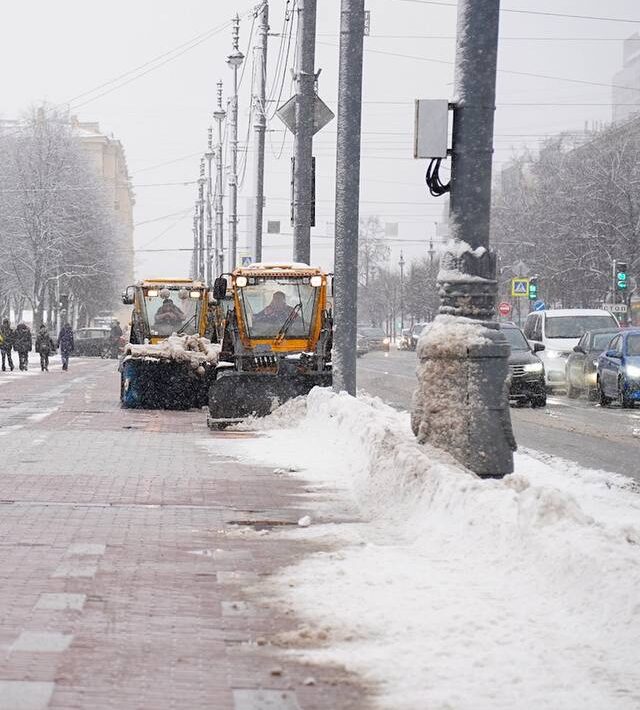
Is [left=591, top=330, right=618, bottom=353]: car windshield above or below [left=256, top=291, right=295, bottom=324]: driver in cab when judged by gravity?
below

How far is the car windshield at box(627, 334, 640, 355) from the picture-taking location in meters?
27.4

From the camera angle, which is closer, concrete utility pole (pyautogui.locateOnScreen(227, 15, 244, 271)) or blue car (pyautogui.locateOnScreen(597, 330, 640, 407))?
blue car (pyautogui.locateOnScreen(597, 330, 640, 407))

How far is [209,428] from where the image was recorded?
19797 mm

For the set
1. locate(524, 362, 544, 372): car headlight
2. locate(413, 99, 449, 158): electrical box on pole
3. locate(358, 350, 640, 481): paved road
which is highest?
locate(413, 99, 449, 158): electrical box on pole

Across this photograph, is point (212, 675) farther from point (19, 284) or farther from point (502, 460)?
point (19, 284)

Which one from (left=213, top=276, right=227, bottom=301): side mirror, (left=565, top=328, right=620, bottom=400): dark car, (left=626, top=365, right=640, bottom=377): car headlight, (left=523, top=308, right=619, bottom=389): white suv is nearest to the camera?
(left=213, top=276, right=227, bottom=301): side mirror

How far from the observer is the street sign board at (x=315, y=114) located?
976 inches

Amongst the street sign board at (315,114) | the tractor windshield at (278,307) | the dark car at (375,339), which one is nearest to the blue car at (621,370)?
the tractor windshield at (278,307)

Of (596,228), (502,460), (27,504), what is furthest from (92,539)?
(596,228)

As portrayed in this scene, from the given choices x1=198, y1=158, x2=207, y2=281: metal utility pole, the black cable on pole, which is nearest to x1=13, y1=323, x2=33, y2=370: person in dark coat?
the black cable on pole

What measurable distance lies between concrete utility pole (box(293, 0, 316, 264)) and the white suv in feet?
30.1

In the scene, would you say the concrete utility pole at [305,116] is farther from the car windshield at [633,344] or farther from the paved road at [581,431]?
the car windshield at [633,344]

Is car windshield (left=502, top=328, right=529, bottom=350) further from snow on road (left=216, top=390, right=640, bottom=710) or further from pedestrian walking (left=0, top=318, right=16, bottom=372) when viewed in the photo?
pedestrian walking (left=0, top=318, right=16, bottom=372)

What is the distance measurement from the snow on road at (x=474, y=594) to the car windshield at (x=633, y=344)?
17.2 meters
